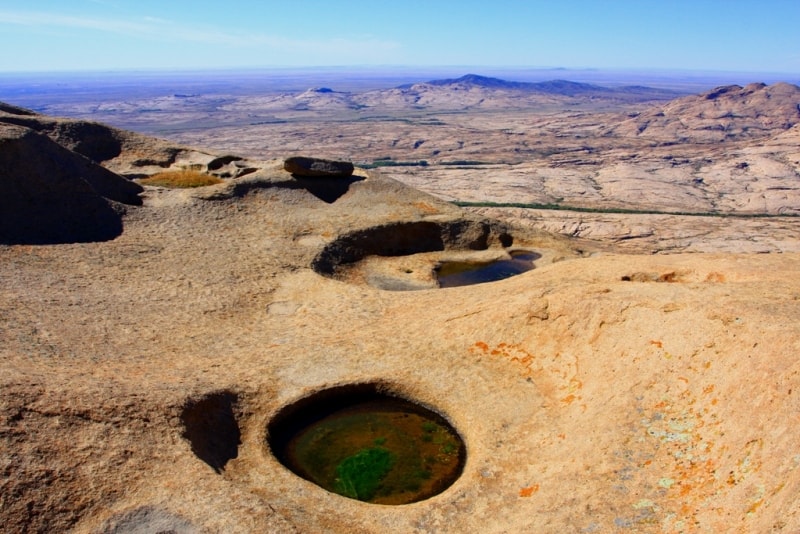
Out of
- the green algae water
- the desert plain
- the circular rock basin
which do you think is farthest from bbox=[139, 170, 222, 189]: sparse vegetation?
the green algae water

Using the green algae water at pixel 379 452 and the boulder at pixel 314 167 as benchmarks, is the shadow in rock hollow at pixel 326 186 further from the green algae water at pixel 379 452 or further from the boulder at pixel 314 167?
the green algae water at pixel 379 452

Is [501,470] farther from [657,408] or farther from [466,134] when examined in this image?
[466,134]

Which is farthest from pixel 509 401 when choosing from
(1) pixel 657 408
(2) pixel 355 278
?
(2) pixel 355 278

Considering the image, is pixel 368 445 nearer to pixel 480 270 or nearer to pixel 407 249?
pixel 480 270

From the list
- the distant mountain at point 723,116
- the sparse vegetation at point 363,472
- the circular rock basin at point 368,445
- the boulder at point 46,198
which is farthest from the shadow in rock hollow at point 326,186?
the distant mountain at point 723,116

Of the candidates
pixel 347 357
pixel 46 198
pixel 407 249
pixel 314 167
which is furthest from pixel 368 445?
pixel 314 167
